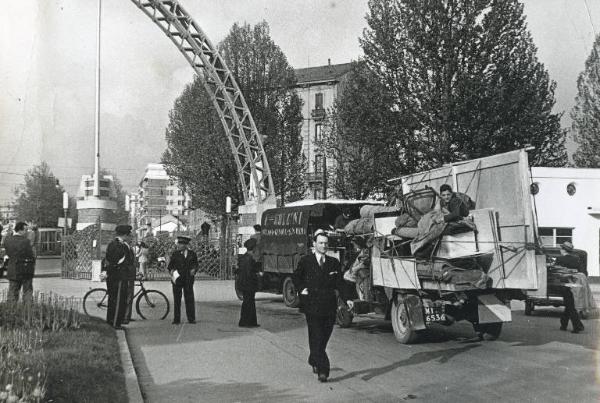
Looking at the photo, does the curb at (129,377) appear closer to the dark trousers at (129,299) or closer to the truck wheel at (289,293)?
the dark trousers at (129,299)

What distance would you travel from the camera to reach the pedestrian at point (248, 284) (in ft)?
43.4

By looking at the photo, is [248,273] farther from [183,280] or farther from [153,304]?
[153,304]

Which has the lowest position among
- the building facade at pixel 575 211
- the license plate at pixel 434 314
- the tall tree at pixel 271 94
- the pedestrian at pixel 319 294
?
the license plate at pixel 434 314

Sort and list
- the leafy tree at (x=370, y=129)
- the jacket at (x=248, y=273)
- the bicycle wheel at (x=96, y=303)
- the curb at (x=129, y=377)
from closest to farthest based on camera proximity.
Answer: the curb at (x=129, y=377), the jacket at (x=248, y=273), the bicycle wheel at (x=96, y=303), the leafy tree at (x=370, y=129)

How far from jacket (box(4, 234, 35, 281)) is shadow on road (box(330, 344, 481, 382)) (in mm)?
8035

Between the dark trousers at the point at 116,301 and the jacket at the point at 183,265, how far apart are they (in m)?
1.26

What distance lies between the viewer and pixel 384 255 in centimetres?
1150

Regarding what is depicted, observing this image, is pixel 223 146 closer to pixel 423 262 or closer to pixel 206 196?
pixel 206 196

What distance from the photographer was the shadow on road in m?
8.34

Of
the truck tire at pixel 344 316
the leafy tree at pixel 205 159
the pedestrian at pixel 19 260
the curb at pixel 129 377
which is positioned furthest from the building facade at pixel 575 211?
the curb at pixel 129 377

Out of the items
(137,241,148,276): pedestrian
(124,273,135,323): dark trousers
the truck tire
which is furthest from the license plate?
(137,241,148,276): pedestrian

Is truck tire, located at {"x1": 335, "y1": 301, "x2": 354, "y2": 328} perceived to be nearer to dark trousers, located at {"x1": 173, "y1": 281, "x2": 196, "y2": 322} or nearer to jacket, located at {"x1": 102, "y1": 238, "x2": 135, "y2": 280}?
dark trousers, located at {"x1": 173, "y1": 281, "x2": 196, "y2": 322}

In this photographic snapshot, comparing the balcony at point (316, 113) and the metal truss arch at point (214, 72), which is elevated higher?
the balcony at point (316, 113)

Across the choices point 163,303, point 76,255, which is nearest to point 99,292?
point 163,303
